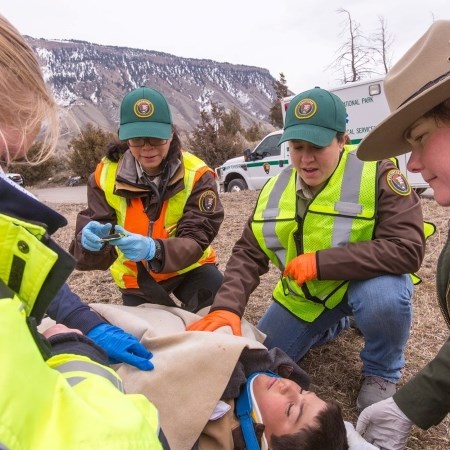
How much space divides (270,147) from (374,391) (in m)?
8.77

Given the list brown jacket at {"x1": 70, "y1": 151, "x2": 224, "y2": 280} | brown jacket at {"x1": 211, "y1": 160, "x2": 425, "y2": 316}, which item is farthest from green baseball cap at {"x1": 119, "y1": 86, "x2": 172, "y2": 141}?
brown jacket at {"x1": 211, "y1": 160, "x2": 425, "y2": 316}

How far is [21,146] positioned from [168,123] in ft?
5.65

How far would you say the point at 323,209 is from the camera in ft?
7.85

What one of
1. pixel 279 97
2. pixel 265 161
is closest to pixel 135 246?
pixel 265 161

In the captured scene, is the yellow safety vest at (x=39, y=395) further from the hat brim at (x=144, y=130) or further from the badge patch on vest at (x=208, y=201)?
the badge patch on vest at (x=208, y=201)

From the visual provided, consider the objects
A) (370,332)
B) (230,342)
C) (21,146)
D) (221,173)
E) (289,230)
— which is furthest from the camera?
(221,173)

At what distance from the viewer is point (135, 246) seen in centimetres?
239

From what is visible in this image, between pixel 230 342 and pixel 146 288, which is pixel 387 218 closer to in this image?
pixel 230 342

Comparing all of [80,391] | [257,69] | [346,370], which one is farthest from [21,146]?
[257,69]

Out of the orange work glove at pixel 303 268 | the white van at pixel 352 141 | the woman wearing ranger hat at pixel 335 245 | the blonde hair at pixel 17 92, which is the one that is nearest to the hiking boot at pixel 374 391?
the woman wearing ranger hat at pixel 335 245

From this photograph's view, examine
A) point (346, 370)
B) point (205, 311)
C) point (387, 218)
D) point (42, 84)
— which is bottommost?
point (346, 370)

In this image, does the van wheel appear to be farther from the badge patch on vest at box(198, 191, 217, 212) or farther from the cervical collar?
the cervical collar

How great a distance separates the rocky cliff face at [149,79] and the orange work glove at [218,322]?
3510 inches

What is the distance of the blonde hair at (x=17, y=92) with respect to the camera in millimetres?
1053
